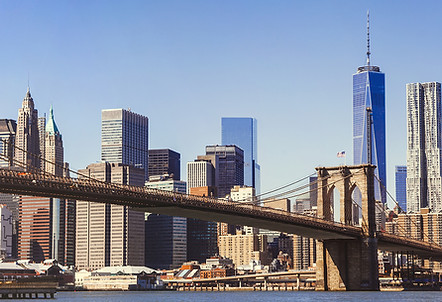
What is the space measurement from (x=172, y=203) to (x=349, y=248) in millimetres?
24894

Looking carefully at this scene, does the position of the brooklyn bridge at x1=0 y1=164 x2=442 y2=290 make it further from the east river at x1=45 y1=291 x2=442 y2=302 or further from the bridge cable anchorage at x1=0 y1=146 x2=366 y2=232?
the east river at x1=45 y1=291 x2=442 y2=302

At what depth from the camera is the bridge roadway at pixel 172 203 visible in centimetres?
6225

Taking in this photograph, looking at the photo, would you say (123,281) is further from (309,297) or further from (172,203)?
(172,203)

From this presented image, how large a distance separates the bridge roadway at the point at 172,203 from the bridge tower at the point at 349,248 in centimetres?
135

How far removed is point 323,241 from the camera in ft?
301

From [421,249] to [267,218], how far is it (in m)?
38.5

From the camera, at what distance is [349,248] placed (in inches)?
3595

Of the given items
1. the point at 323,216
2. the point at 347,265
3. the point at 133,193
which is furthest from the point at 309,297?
the point at 133,193

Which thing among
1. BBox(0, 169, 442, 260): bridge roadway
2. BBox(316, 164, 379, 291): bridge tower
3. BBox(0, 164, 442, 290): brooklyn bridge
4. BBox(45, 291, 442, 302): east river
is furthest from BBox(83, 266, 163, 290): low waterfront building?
BBox(0, 169, 442, 260): bridge roadway

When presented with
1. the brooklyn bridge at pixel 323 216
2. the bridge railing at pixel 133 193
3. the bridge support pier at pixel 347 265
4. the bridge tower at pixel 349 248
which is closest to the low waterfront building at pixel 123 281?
the brooklyn bridge at pixel 323 216

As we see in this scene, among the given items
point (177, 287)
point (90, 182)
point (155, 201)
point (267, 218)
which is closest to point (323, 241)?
point (267, 218)

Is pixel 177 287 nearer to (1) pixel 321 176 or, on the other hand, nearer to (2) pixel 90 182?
(1) pixel 321 176

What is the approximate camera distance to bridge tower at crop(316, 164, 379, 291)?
89625 mm

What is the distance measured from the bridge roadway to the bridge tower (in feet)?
4.44
